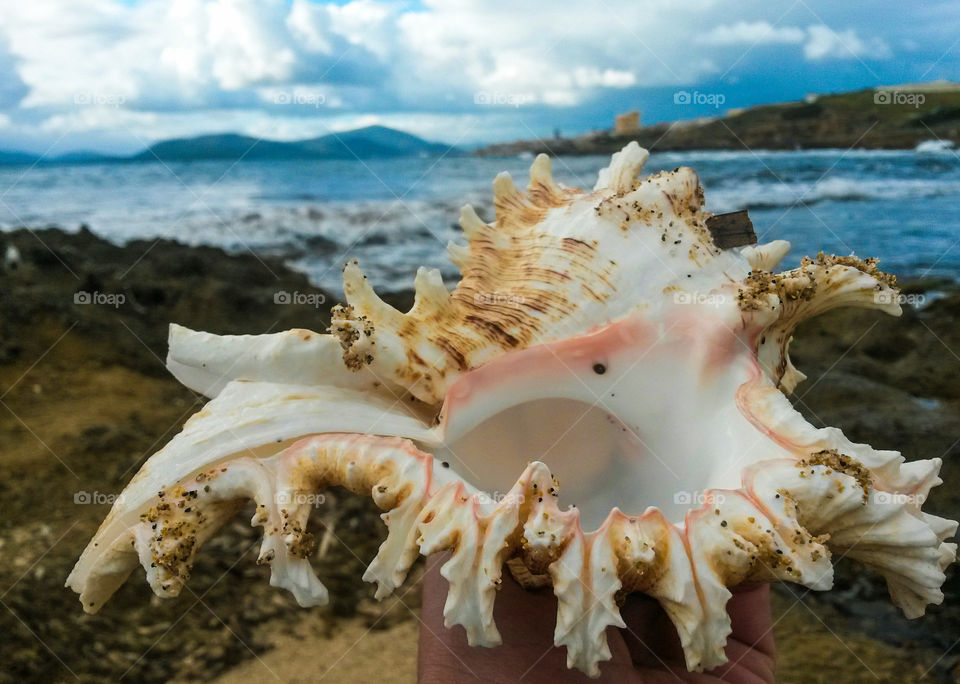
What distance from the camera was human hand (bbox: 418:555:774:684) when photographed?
1755 mm

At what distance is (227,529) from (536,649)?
248 cm

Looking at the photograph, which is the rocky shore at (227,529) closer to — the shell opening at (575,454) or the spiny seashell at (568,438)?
the spiny seashell at (568,438)

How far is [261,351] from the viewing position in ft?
6.26

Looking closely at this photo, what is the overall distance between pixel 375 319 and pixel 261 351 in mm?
316

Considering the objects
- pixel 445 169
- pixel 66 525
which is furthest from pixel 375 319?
pixel 445 169

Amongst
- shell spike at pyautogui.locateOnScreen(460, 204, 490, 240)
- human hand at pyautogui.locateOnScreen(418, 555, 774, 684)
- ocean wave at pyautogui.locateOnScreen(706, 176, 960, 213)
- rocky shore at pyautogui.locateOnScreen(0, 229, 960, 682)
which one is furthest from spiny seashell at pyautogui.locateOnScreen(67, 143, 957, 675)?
ocean wave at pyautogui.locateOnScreen(706, 176, 960, 213)

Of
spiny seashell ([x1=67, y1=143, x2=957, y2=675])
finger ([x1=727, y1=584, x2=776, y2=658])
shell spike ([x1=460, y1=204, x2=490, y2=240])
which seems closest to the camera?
spiny seashell ([x1=67, y1=143, x2=957, y2=675])

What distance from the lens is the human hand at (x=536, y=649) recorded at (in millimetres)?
1755

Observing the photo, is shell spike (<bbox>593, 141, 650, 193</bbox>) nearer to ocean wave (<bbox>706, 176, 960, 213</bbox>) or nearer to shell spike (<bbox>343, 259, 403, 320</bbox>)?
shell spike (<bbox>343, 259, 403, 320</bbox>)

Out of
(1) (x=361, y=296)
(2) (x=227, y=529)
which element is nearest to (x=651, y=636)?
(1) (x=361, y=296)

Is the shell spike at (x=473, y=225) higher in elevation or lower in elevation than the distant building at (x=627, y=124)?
higher

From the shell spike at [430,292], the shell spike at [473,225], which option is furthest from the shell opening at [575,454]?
the shell spike at [473,225]

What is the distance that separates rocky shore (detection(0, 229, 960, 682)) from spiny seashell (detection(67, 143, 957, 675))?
1.49 m

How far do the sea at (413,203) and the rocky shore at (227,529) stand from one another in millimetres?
711
